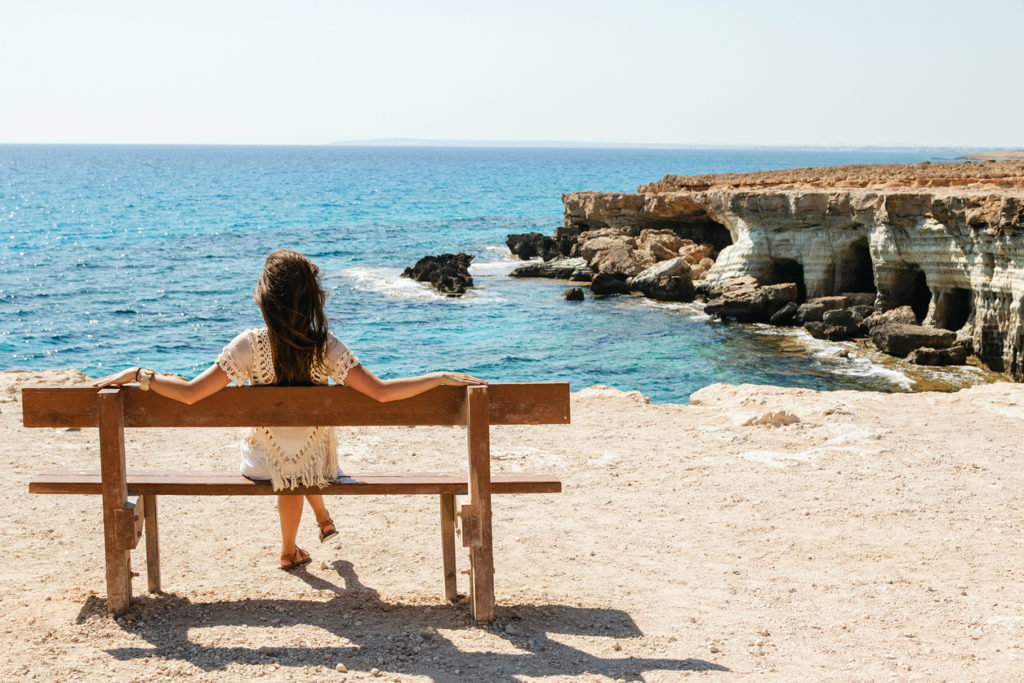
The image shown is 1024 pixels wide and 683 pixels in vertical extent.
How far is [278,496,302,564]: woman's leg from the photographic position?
508 centimetres

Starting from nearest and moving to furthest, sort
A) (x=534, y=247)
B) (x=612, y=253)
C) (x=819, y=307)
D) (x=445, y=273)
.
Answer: (x=819, y=307) < (x=612, y=253) < (x=445, y=273) < (x=534, y=247)

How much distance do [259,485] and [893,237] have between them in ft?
68.1

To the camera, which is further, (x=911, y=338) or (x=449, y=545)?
(x=911, y=338)

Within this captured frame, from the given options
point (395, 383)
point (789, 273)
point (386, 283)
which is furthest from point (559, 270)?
point (395, 383)

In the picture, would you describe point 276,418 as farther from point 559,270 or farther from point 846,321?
point 559,270

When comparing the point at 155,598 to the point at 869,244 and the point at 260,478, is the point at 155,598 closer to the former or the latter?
the point at 260,478

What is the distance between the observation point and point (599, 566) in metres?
5.67

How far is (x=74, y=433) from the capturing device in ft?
29.7

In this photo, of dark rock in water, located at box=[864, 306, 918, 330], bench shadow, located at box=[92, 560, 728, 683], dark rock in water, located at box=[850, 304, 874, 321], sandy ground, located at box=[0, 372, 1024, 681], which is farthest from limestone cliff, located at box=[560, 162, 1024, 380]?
bench shadow, located at box=[92, 560, 728, 683]

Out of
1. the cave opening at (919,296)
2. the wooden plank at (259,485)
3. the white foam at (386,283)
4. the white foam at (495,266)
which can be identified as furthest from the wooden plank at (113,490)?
the white foam at (495,266)

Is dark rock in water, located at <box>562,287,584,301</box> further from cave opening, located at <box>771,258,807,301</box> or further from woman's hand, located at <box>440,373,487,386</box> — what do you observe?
woman's hand, located at <box>440,373,487,386</box>

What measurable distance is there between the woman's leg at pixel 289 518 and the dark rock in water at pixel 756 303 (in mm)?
21643

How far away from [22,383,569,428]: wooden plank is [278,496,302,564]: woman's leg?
2.76 ft

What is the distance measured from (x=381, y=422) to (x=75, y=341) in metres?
23.4
